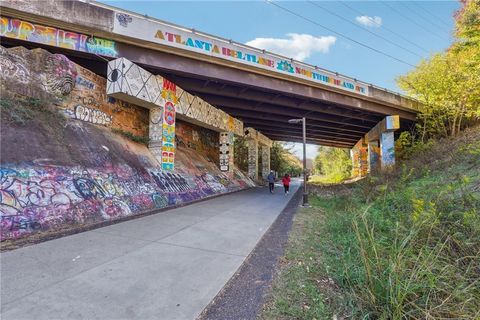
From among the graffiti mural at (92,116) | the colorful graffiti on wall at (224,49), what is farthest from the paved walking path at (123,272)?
the colorful graffiti on wall at (224,49)

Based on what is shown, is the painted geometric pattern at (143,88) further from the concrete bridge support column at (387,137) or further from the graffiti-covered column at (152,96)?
the concrete bridge support column at (387,137)

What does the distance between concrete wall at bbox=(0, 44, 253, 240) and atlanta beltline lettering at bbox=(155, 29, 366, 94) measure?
4.12m

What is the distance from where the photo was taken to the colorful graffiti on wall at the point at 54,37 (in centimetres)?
920

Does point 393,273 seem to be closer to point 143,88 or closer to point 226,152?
point 143,88

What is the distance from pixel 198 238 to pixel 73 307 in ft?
10.4

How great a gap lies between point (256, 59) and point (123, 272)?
1386cm

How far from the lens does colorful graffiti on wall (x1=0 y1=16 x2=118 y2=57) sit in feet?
30.2

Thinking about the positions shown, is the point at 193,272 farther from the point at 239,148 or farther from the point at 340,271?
the point at 239,148

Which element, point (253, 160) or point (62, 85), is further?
point (253, 160)

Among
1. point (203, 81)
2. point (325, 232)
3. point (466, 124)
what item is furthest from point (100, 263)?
point (466, 124)

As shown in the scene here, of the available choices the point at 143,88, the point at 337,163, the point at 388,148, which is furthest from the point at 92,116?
the point at 337,163

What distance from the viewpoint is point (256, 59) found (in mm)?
14898

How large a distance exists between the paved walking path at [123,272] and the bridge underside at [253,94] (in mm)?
9053

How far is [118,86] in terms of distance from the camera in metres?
10.7
